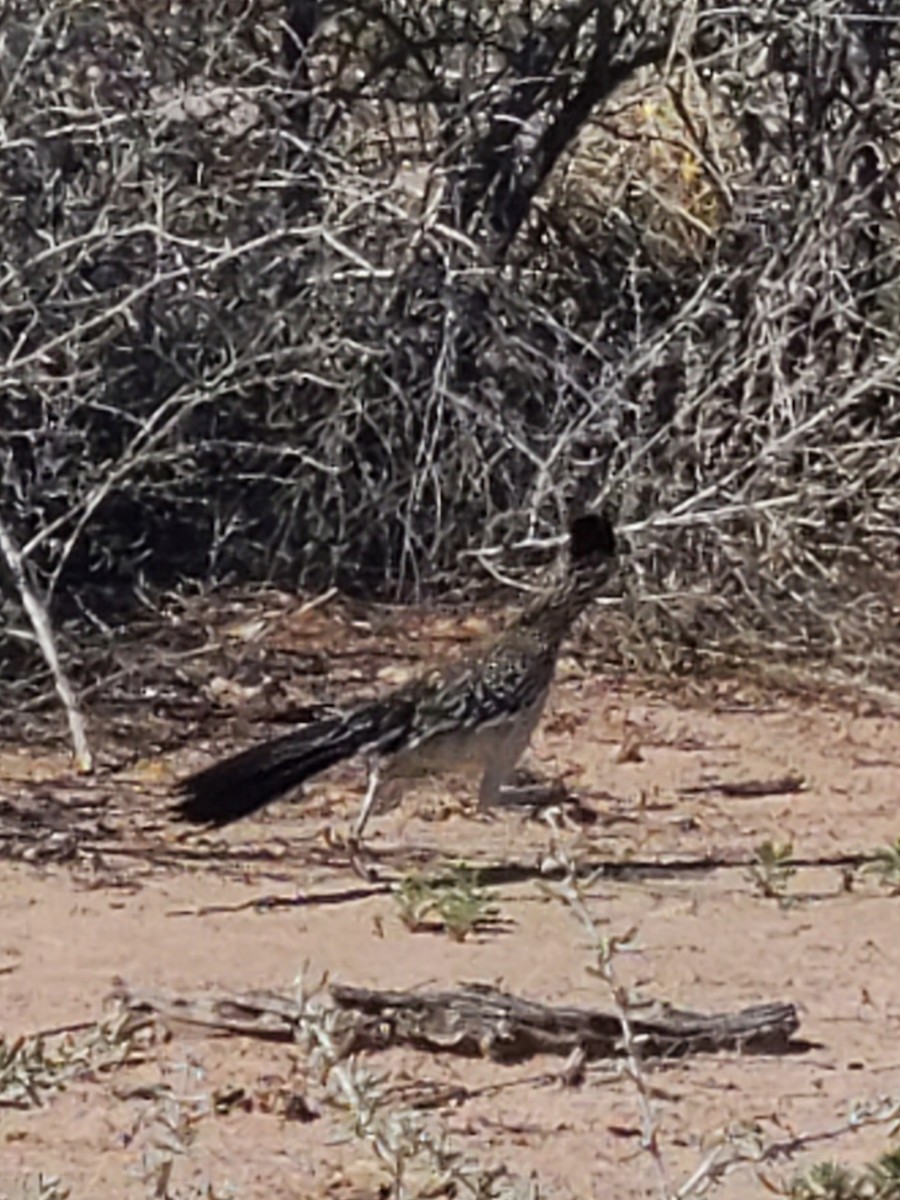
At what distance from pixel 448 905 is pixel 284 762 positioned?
59 centimetres

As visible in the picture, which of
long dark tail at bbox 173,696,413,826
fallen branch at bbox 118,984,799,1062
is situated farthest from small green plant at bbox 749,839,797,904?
fallen branch at bbox 118,984,799,1062

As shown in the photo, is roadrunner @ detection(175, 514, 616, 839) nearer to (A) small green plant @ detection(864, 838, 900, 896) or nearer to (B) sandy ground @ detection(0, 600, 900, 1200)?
(B) sandy ground @ detection(0, 600, 900, 1200)

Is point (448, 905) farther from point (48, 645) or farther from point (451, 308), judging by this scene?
point (451, 308)

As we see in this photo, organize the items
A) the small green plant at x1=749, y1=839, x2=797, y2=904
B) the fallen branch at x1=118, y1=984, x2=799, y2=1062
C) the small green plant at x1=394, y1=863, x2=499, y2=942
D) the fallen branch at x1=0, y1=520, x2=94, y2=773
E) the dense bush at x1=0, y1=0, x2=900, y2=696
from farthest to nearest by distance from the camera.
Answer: the dense bush at x1=0, y1=0, x2=900, y2=696
the fallen branch at x1=0, y1=520, x2=94, y2=773
the small green plant at x1=749, y1=839, x2=797, y2=904
the small green plant at x1=394, y1=863, x2=499, y2=942
the fallen branch at x1=118, y1=984, x2=799, y2=1062

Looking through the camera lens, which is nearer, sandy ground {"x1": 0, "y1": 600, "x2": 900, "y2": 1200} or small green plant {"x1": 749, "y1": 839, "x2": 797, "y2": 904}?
sandy ground {"x1": 0, "y1": 600, "x2": 900, "y2": 1200}

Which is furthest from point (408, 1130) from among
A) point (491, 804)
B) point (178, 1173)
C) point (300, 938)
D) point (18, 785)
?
point (18, 785)

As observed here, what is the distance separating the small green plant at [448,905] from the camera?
18.5 ft

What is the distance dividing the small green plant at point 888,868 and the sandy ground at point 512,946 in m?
0.03

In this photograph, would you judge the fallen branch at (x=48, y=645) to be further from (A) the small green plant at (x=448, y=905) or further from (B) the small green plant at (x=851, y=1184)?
(B) the small green plant at (x=851, y=1184)

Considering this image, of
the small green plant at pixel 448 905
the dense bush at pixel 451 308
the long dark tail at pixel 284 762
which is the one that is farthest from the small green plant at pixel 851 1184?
the dense bush at pixel 451 308

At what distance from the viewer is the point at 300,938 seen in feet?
18.5

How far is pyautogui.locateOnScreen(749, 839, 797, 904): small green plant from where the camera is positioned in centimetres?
602

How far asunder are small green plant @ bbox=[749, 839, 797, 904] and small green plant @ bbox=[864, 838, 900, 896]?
7.1 inches

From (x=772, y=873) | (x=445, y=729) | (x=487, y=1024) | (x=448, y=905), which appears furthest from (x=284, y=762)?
(x=487, y=1024)
